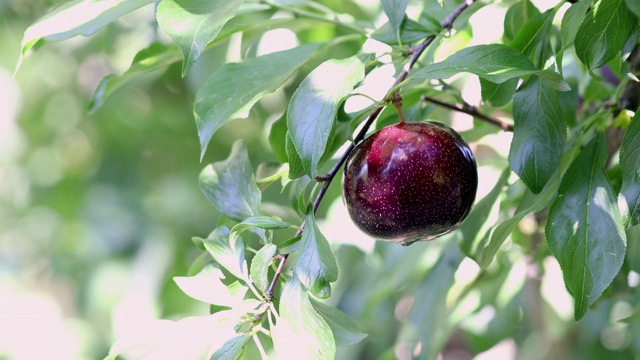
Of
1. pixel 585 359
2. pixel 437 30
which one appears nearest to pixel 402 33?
pixel 437 30

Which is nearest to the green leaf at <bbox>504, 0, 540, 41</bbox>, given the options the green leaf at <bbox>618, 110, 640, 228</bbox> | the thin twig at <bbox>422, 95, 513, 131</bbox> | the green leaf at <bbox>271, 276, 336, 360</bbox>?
the thin twig at <bbox>422, 95, 513, 131</bbox>

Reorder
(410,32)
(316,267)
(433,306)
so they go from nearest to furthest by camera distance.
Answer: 1. (316,267)
2. (410,32)
3. (433,306)

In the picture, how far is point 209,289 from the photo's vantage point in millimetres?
458

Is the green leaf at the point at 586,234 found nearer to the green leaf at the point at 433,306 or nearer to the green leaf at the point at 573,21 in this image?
the green leaf at the point at 573,21

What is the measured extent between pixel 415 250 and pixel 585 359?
27cm

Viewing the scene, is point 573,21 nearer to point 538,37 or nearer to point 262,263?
point 538,37

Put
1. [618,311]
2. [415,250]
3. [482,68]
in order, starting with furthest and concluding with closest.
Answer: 1. [618,311]
2. [415,250]
3. [482,68]

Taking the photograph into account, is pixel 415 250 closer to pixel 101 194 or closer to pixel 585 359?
pixel 585 359

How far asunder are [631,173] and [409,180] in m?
0.12

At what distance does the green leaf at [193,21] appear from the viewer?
A: 411mm

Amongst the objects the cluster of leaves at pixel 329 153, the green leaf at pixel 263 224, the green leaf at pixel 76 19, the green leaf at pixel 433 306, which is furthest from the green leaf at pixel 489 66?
the green leaf at pixel 433 306

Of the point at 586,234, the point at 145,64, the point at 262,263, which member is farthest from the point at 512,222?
the point at 145,64

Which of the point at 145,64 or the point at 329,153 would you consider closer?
the point at 329,153

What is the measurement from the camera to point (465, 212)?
1.55 feet
